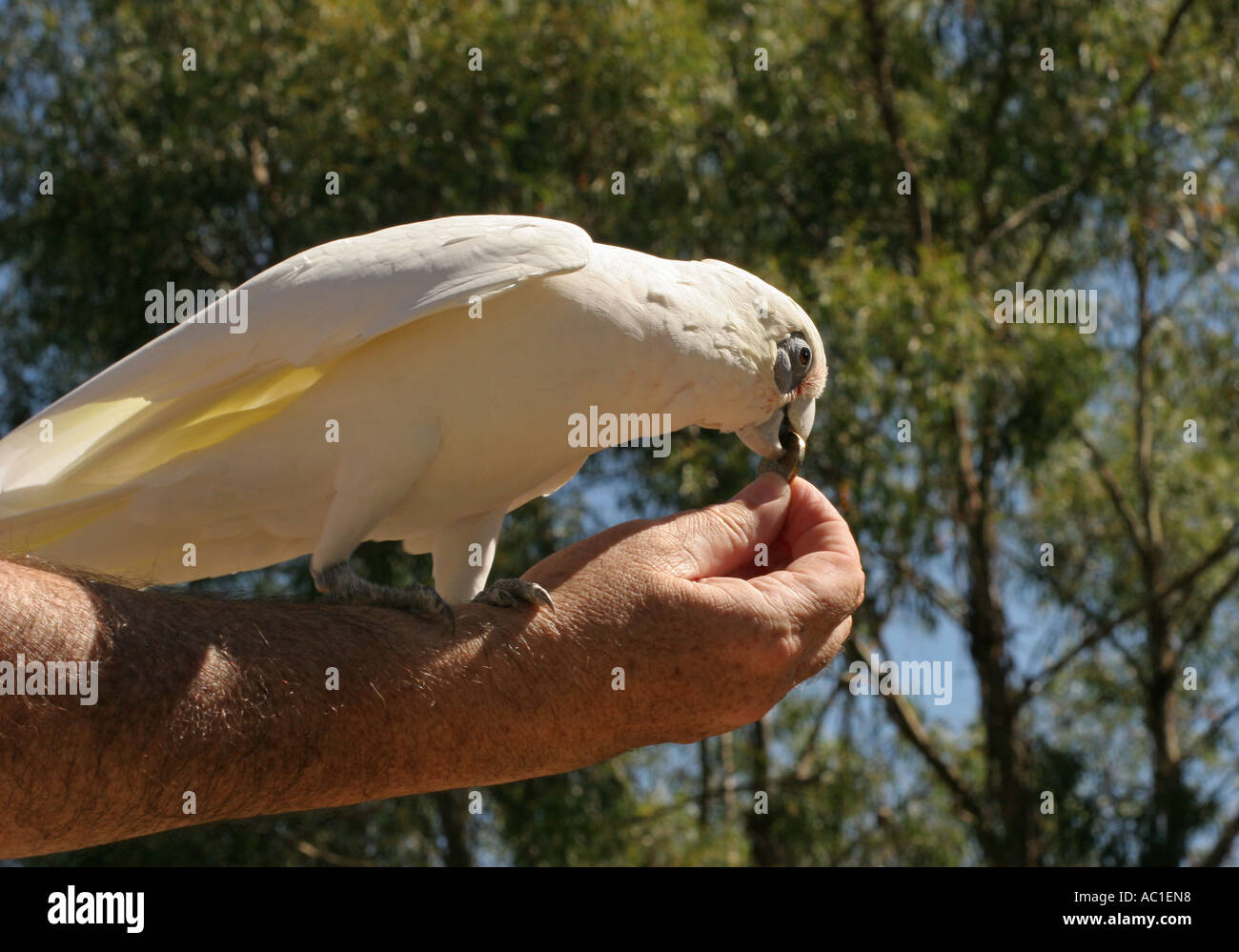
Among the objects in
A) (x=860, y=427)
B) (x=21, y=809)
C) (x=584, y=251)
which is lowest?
(x=860, y=427)

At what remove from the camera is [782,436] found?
2.44m

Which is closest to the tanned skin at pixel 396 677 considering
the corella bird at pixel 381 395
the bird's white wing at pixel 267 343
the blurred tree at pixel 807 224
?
the corella bird at pixel 381 395

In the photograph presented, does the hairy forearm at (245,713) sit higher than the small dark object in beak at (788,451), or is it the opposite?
the small dark object in beak at (788,451)

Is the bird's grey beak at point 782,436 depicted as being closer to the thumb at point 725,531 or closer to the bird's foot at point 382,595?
the thumb at point 725,531

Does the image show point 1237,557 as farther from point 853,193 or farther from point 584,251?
point 584,251

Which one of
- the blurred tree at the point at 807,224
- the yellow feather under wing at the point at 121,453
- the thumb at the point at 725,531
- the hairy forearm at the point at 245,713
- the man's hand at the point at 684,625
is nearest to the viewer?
the hairy forearm at the point at 245,713

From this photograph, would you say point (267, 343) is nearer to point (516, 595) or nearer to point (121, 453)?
point (121, 453)

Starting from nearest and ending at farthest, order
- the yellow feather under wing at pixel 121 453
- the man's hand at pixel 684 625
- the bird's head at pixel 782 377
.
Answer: the man's hand at pixel 684 625
the yellow feather under wing at pixel 121 453
the bird's head at pixel 782 377

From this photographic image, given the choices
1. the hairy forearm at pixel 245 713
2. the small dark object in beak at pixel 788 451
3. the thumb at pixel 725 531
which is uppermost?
the small dark object in beak at pixel 788 451

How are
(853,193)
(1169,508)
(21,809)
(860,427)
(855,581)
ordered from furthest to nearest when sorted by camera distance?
(1169,508)
(853,193)
(860,427)
(855,581)
(21,809)

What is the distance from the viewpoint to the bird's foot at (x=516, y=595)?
2.00 metres

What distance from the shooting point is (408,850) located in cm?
656

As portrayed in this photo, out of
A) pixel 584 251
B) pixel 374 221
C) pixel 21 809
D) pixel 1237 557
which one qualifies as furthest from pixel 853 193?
pixel 21 809

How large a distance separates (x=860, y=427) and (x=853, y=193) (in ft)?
5.47
